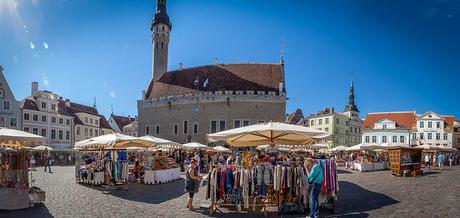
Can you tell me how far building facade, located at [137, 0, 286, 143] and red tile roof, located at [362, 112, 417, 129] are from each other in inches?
1052

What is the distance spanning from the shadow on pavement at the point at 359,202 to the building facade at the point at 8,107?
39.2 meters

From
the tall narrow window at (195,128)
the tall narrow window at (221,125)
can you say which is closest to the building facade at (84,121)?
the tall narrow window at (195,128)

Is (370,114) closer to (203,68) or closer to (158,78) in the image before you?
(203,68)

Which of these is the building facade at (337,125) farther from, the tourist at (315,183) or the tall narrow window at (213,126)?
the tourist at (315,183)

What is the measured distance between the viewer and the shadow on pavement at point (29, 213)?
841 cm

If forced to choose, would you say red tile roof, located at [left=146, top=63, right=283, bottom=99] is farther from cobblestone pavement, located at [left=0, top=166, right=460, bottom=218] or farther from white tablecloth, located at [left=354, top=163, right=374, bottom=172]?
cobblestone pavement, located at [left=0, top=166, right=460, bottom=218]

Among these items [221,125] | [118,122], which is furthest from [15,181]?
[118,122]

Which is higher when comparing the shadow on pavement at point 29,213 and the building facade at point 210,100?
the building facade at point 210,100

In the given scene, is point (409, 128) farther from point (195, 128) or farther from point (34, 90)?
point (34, 90)

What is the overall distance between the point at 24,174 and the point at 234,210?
20.1ft

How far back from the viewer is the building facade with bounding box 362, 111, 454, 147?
184ft

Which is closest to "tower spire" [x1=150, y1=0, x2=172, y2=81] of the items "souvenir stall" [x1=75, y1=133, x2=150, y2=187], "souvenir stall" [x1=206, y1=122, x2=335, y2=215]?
"souvenir stall" [x1=75, y1=133, x2=150, y2=187]

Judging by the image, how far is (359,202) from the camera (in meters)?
10.3

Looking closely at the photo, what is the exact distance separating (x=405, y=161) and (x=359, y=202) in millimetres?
12098
